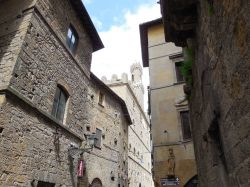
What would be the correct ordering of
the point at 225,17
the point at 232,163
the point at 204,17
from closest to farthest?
the point at 225,17 → the point at 232,163 → the point at 204,17

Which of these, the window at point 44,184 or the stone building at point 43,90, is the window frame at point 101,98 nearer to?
the stone building at point 43,90

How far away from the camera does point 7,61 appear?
6.68 metres

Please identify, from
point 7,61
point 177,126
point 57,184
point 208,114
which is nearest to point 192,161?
point 177,126

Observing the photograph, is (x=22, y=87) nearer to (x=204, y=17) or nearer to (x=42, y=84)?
(x=42, y=84)

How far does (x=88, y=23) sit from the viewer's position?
11.6 m

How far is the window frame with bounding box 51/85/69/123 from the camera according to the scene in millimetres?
8490

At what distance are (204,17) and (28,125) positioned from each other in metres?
5.55

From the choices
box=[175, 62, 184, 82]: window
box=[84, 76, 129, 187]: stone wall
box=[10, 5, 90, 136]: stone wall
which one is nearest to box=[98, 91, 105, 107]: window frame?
box=[84, 76, 129, 187]: stone wall

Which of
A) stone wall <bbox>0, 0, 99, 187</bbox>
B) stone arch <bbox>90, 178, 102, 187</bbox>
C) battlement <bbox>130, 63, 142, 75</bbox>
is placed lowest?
stone arch <bbox>90, 178, 102, 187</bbox>

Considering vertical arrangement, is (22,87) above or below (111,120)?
below

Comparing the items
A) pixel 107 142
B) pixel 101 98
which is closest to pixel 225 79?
pixel 107 142

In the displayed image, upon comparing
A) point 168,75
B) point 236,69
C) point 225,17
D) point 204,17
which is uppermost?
point 168,75

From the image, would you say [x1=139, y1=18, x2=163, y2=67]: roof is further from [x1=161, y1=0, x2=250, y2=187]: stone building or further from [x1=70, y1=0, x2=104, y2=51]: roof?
[x1=161, y1=0, x2=250, y2=187]: stone building

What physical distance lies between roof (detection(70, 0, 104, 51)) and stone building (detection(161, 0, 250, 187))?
7.02m
